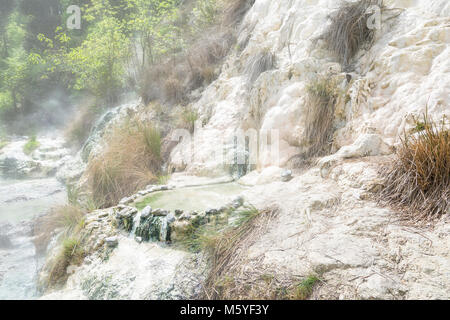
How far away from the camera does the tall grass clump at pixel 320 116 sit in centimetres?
328

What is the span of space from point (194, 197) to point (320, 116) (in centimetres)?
175

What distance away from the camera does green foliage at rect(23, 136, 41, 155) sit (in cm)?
952

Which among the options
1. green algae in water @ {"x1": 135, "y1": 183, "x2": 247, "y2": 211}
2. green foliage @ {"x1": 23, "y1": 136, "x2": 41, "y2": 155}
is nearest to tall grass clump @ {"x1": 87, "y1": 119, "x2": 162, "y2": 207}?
green algae in water @ {"x1": 135, "y1": 183, "x2": 247, "y2": 211}

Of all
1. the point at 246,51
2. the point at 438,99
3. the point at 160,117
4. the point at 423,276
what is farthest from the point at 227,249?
the point at 160,117

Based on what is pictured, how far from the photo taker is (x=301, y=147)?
3.48 metres

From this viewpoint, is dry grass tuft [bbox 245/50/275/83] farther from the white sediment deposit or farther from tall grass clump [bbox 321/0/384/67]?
tall grass clump [bbox 321/0/384/67]

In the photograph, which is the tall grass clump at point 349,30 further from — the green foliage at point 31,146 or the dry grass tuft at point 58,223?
the green foliage at point 31,146

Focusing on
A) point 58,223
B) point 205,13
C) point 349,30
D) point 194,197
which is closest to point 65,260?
point 58,223

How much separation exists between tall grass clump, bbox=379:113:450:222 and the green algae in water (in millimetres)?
1439

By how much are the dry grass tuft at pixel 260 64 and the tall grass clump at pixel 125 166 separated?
1.95 meters

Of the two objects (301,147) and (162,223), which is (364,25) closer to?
(301,147)

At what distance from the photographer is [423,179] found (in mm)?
1917

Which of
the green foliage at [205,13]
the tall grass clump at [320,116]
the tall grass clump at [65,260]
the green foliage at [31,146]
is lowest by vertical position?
the tall grass clump at [65,260]

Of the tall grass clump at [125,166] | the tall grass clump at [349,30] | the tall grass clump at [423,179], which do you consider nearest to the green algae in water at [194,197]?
the tall grass clump at [125,166]
